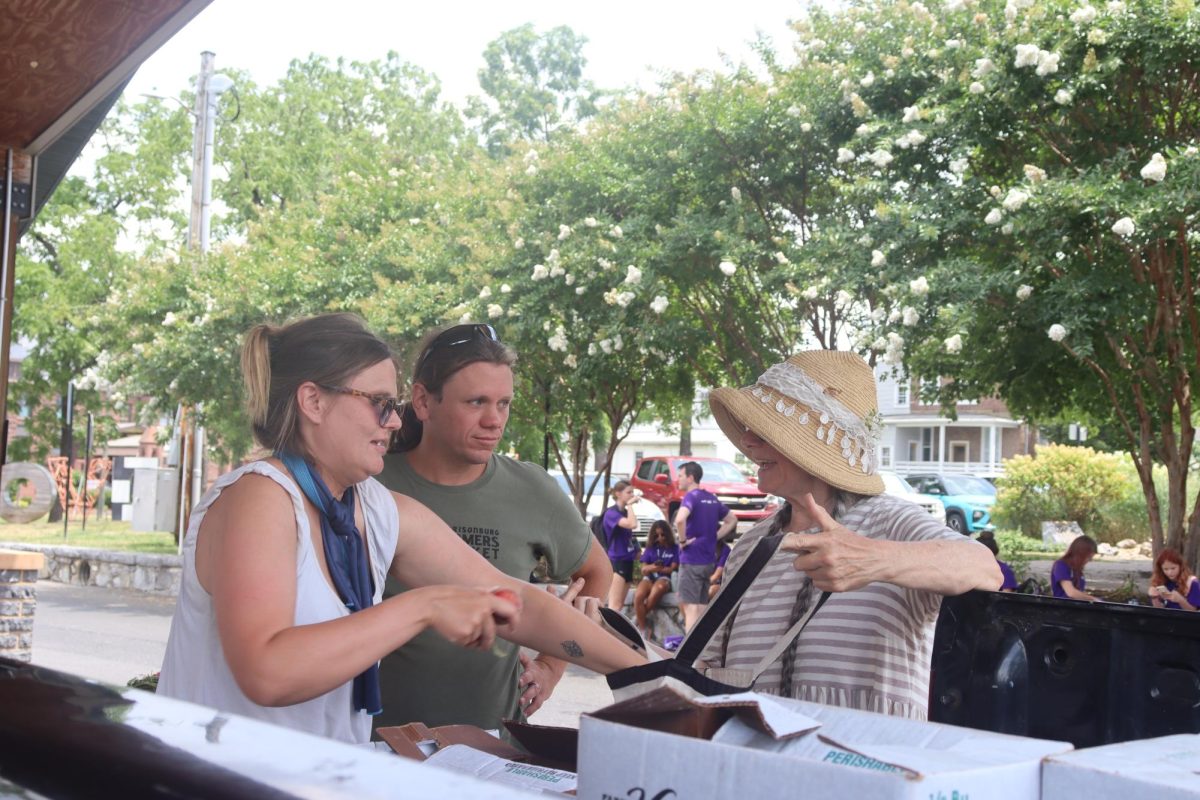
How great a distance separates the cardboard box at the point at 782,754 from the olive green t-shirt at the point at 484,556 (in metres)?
2.14

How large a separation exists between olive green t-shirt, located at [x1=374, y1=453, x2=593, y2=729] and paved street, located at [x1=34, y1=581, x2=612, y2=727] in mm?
5026

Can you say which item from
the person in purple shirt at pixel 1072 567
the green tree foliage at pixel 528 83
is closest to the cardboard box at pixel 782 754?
the person in purple shirt at pixel 1072 567

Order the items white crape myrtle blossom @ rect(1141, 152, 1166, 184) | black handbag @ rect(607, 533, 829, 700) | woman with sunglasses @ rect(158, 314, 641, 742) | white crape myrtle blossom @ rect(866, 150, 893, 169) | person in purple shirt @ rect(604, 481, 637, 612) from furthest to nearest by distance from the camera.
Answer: person in purple shirt @ rect(604, 481, 637, 612)
white crape myrtle blossom @ rect(866, 150, 893, 169)
white crape myrtle blossom @ rect(1141, 152, 1166, 184)
black handbag @ rect(607, 533, 829, 700)
woman with sunglasses @ rect(158, 314, 641, 742)

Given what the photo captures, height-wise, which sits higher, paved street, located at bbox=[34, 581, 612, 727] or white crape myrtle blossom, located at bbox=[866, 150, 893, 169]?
white crape myrtle blossom, located at bbox=[866, 150, 893, 169]

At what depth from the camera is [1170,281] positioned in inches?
461

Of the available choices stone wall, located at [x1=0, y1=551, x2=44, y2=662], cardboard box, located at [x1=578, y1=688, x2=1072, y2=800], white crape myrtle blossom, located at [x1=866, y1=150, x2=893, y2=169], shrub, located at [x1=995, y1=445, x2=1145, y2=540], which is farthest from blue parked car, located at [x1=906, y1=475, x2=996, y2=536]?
cardboard box, located at [x1=578, y1=688, x2=1072, y2=800]

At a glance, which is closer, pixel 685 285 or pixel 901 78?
pixel 901 78

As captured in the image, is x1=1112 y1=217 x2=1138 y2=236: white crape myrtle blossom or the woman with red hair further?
the woman with red hair

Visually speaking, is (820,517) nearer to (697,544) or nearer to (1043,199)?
(1043,199)

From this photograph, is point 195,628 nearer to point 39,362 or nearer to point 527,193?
point 527,193

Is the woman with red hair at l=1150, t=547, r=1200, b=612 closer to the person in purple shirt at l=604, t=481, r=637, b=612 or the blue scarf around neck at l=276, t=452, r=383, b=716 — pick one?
the person in purple shirt at l=604, t=481, r=637, b=612

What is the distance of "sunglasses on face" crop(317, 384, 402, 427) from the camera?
238cm

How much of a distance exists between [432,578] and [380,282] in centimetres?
1711

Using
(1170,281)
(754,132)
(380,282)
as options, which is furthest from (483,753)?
(380,282)
